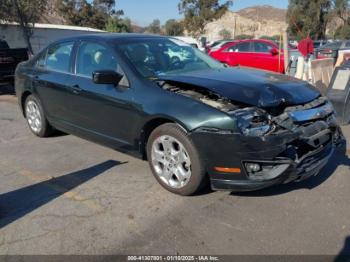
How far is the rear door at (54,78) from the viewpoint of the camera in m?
5.52

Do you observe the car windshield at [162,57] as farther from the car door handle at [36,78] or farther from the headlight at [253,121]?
the car door handle at [36,78]

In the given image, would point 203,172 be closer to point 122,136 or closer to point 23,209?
point 122,136

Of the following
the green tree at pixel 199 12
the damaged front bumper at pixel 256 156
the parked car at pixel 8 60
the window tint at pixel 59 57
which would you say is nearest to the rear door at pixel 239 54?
the parked car at pixel 8 60

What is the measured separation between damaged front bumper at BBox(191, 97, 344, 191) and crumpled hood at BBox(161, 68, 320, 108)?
0.28m

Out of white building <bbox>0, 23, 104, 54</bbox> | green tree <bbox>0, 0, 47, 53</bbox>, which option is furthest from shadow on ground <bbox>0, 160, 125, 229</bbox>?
white building <bbox>0, 23, 104, 54</bbox>

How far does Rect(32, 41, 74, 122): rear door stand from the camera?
552 cm

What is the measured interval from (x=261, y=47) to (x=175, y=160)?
10.2m

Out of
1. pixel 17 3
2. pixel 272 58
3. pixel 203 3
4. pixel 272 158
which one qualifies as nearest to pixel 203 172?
pixel 272 158

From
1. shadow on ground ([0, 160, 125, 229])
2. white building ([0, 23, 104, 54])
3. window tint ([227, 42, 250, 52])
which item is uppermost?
white building ([0, 23, 104, 54])

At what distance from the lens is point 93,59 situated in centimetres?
512

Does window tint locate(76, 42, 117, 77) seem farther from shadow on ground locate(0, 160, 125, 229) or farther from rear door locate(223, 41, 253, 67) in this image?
rear door locate(223, 41, 253, 67)

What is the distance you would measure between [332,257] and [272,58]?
10.2 meters

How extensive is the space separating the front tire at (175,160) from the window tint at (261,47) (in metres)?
9.79

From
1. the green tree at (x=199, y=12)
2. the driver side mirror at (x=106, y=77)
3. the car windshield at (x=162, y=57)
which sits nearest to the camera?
the driver side mirror at (x=106, y=77)
